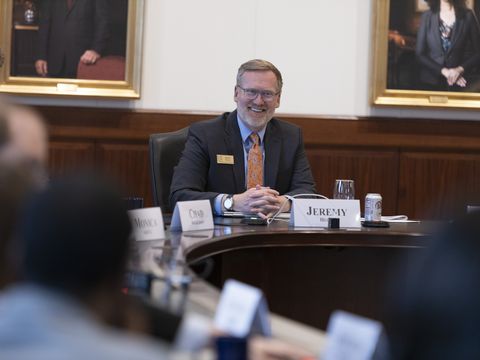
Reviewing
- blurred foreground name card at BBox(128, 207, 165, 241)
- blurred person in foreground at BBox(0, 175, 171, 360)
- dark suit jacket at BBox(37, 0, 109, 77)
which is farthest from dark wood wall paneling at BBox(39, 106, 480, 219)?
blurred person in foreground at BBox(0, 175, 171, 360)

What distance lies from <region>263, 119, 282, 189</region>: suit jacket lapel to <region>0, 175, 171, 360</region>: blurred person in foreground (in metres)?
4.61

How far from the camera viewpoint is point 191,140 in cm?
604

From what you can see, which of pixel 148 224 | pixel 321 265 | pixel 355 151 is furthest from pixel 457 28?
pixel 148 224

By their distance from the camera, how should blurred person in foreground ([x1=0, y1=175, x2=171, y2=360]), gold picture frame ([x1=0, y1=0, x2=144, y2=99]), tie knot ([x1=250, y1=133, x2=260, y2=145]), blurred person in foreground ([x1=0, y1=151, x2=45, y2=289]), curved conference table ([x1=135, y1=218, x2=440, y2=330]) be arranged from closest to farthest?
blurred person in foreground ([x1=0, y1=175, x2=171, y2=360]), blurred person in foreground ([x1=0, y1=151, x2=45, y2=289]), curved conference table ([x1=135, y1=218, x2=440, y2=330]), tie knot ([x1=250, y1=133, x2=260, y2=145]), gold picture frame ([x1=0, y1=0, x2=144, y2=99])

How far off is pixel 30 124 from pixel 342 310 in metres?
3.19

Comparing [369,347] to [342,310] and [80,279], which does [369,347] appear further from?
[342,310]

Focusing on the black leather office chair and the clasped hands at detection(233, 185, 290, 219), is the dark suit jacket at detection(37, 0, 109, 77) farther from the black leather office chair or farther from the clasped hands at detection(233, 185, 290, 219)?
the clasped hands at detection(233, 185, 290, 219)

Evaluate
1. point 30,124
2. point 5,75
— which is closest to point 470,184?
point 5,75

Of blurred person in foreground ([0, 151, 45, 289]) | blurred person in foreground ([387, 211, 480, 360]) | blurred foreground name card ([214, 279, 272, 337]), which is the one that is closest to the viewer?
blurred person in foreground ([387, 211, 480, 360])

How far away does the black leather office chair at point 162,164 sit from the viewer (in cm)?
620

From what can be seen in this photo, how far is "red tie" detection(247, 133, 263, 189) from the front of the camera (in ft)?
19.7

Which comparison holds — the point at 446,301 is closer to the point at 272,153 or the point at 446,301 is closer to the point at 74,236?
the point at 74,236

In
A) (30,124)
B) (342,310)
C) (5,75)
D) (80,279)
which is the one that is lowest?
(342,310)

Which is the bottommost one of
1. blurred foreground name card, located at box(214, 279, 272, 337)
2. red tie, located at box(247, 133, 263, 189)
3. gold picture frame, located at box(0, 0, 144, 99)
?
blurred foreground name card, located at box(214, 279, 272, 337)
